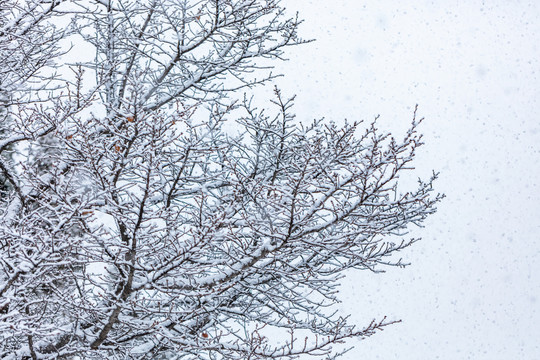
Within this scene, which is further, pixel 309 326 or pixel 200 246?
pixel 309 326

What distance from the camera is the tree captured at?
4574 millimetres

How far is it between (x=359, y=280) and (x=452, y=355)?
51.4m

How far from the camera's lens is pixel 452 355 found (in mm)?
134000

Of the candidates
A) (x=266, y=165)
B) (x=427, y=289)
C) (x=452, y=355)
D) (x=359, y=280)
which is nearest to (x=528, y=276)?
(x=427, y=289)

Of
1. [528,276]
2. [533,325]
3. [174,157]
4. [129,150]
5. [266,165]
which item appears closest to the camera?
[129,150]

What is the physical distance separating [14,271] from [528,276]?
211 metres

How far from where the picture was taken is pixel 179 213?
4504 mm

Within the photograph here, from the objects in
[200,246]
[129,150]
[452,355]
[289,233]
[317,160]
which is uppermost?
[452,355]

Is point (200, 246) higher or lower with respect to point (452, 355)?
lower

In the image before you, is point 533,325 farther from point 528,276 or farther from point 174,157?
point 174,157

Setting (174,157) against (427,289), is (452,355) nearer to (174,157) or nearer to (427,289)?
(427,289)

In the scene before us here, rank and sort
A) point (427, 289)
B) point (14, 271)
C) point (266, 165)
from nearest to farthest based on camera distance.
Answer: point (14, 271), point (266, 165), point (427, 289)

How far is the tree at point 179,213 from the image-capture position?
4.57 meters

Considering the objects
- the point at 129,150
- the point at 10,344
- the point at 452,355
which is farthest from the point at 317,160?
the point at 452,355
